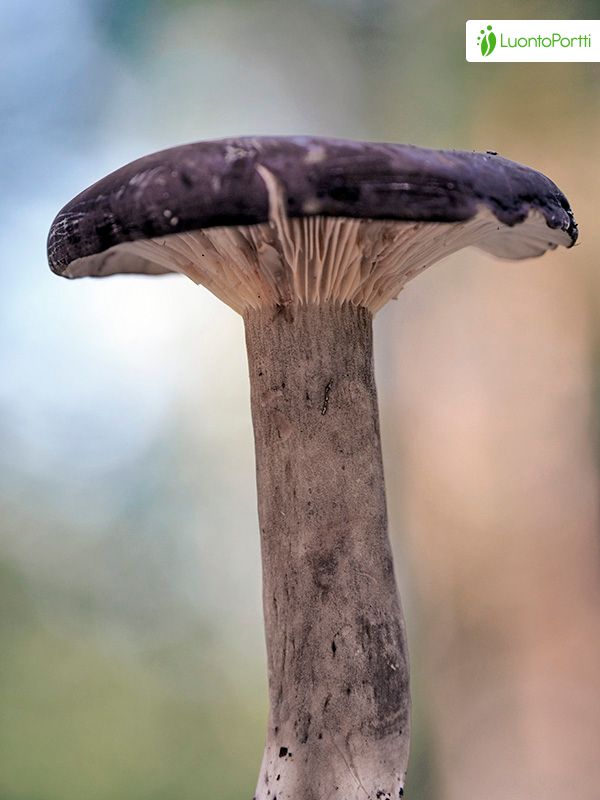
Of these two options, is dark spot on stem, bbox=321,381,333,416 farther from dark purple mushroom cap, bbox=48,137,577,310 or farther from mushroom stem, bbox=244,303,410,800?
dark purple mushroom cap, bbox=48,137,577,310

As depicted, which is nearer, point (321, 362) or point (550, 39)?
point (321, 362)

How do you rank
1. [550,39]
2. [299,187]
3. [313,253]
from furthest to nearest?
1. [550,39]
2. [313,253]
3. [299,187]

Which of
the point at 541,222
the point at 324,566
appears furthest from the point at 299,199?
the point at 324,566

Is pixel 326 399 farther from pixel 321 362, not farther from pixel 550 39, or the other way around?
pixel 550 39

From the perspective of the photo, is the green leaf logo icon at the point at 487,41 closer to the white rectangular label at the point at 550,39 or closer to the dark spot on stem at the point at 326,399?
the white rectangular label at the point at 550,39

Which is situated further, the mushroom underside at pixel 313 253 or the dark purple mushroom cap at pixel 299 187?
the mushroom underside at pixel 313 253

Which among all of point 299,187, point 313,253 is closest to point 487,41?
point 313,253

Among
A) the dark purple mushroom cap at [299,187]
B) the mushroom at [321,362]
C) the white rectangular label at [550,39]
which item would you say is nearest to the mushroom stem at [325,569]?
the mushroom at [321,362]

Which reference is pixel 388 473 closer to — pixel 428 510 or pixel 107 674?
pixel 428 510
